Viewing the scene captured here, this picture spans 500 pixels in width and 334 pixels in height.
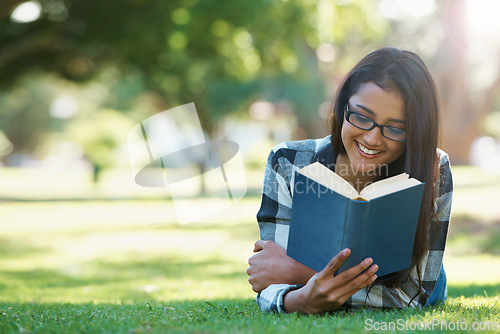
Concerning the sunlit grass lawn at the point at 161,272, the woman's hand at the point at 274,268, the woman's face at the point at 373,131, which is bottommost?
the sunlit grass lawn at the point at 161,272

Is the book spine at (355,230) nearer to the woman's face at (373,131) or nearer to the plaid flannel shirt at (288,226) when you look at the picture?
the plaid flannel shirt at (288,226)

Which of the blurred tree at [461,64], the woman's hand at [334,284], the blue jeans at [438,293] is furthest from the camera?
the blurred tree at [461,64]

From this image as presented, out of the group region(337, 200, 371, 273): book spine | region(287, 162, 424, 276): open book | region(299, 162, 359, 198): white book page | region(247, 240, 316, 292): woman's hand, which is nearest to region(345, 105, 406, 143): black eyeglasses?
region(287, 162, 424, 276): open book

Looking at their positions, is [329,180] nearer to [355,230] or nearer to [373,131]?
[355,230]

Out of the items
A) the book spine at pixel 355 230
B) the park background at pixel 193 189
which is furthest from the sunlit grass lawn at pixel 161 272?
the book spine at pixel 355 230

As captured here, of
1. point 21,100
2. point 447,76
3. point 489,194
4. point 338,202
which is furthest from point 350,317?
point 21,100

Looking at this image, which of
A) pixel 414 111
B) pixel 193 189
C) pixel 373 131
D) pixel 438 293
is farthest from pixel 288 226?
pixel 193 189

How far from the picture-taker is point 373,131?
112 inches

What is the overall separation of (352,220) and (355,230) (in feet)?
0.18

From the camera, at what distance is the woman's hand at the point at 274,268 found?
287 centimetres

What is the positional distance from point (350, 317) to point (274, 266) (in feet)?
1.51

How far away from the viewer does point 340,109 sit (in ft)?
10.5

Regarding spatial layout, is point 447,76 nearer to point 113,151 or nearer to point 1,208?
point 1,208

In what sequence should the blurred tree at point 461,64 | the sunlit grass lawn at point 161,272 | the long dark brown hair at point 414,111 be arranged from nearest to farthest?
the sunlit grass lawn at point 161,272, the long dark brown hair at point 414,111, the blurred tree at point 461,64
